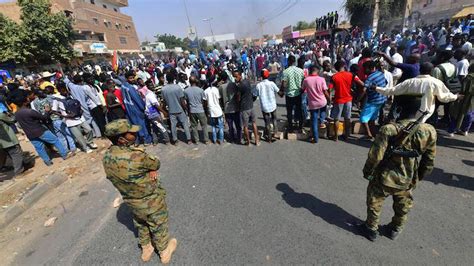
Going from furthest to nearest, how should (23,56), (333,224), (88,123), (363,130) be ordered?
(23,56), (88,123), (363,130), (333,224)

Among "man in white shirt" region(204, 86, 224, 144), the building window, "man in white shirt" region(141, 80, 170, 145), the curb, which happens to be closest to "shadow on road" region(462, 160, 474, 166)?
"man in white shirt" region(204, 86, 224, 144)

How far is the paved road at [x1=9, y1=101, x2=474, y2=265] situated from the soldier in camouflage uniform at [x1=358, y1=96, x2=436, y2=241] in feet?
1.49

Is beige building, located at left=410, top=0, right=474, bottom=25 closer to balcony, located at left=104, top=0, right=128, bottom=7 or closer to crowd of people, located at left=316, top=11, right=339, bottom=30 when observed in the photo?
crowd of people, located at left=316, top=11, right=339, bottom=30

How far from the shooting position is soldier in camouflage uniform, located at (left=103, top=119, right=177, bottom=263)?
2363 mm

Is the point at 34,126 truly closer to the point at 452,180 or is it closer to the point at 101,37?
the point at 452,180

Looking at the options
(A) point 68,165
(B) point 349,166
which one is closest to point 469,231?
(B) point 349,166

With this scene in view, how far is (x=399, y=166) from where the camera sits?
8.07ft

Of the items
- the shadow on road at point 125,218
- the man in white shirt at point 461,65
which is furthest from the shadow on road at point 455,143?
the shadow on road at point 125,218

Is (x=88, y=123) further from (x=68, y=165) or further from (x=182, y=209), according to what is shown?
(x=182, y=209)

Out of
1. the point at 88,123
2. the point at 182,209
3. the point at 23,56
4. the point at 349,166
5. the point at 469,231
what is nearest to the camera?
the point at 469,231

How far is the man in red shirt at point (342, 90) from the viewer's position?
5148 mm

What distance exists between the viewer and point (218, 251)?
2.95m

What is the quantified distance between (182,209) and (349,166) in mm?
3110

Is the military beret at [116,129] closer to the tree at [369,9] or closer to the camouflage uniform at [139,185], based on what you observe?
the camouflage uniform at [139,185]
